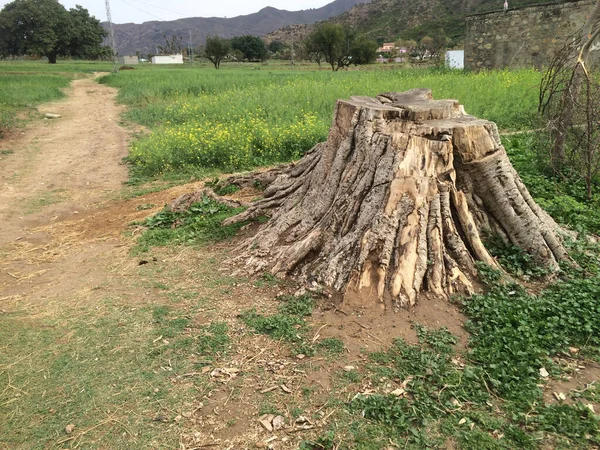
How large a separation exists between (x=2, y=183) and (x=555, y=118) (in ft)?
28.6

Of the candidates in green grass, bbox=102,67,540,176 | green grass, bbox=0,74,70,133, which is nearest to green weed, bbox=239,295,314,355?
green grass, bbox=102,67,540,176

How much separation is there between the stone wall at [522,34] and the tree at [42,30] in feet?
160

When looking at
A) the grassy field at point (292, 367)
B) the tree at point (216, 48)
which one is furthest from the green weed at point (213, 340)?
the tree at point (216, 48)

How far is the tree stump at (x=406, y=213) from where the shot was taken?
3.37 meters

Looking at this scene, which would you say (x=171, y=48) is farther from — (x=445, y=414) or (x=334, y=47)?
(x=445, y=414)

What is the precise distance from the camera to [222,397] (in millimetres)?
2588

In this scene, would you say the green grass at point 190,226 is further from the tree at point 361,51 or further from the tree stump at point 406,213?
the tree at point 361,51

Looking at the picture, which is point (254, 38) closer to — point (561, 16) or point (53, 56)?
point (53, 56)

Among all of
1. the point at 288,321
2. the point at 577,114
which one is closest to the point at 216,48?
the point at 577,114

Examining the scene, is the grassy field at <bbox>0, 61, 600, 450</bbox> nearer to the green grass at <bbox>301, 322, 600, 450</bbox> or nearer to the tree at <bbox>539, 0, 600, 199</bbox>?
the green grass at <bbox>301, 322, 600, 450</bbox>

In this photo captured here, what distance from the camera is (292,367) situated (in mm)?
2797

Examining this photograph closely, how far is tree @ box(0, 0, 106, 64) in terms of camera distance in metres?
49.8

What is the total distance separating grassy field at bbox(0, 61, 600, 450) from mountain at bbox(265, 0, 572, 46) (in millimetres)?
52784

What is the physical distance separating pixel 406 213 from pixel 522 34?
1757cm
